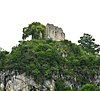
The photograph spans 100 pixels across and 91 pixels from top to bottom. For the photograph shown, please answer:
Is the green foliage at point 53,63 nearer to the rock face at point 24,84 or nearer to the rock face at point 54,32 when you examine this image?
the rock face at point 24,84

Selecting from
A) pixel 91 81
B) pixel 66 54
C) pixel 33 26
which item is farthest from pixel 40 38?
pixel 91 81

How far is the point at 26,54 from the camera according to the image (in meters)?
63.8

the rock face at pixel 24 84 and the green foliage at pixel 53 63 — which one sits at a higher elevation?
the green foliage at pixel 53 63

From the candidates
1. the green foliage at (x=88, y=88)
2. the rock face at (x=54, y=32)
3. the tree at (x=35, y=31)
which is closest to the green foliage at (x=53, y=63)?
the green foliage at (x=88, y=88)

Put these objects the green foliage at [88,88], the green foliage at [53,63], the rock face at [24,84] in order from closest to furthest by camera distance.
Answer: the green foliage at [88,88]
the rock face at [24,84]
the green foliage at [53,63]

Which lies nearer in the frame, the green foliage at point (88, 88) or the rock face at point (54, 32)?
the green foliage at point (88, 88)

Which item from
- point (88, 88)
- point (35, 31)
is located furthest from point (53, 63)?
point (35, 31)

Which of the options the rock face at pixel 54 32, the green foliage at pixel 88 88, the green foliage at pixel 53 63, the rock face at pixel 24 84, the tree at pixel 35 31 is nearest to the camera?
the green foliage at pixel 88 88

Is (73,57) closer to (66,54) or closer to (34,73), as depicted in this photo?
(66,54)

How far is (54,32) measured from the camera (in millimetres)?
78062

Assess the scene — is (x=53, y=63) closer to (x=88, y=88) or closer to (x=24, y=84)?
(x=24, y=84)

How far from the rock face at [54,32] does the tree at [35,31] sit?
95.2 inches

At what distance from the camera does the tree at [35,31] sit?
7321 cm

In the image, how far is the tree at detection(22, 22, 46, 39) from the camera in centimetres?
7321
